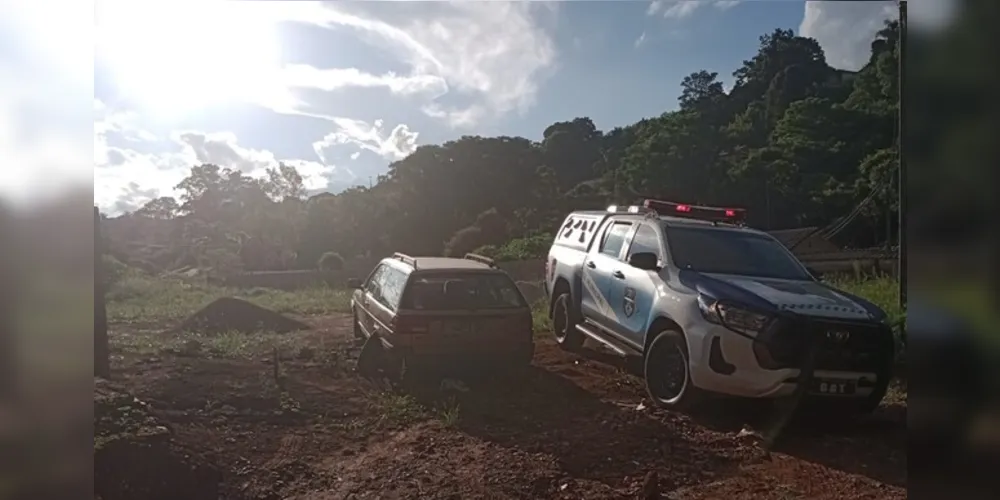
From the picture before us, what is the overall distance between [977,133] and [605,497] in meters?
3.11

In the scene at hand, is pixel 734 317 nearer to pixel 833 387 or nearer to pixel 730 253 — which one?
pixel 833 387

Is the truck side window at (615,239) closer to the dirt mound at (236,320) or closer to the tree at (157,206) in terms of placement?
the tree at (157,206)

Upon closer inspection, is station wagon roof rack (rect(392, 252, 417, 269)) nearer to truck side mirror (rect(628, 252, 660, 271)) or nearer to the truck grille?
truck side mirror (rect(628, 252, 660, 271))

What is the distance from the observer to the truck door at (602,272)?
24.3 feet

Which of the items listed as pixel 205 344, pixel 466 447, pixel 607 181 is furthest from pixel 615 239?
pixel 205 344

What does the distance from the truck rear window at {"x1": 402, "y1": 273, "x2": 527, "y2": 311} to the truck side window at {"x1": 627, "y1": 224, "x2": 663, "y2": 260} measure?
44.5 inches

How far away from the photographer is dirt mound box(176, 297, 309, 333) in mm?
12633

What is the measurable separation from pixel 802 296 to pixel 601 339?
A: 7.49 ft

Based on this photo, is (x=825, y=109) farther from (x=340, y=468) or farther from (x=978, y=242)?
(x=340, y=468)

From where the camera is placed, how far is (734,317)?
5.46m

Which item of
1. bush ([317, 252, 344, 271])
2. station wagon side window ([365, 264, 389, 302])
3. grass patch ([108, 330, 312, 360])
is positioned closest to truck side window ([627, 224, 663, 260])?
station wagon side window ([365, 264, 389, 302])

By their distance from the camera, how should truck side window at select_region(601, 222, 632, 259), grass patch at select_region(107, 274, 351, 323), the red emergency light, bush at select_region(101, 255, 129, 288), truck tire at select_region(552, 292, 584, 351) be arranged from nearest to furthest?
the red emergency light, truck side window at select_region(601, 222, 632, 259), truck tire at select_region(552, 292, 584, 351), bush at select_region(101, 255, 129, 288), grass patch at select_region(107, 274, 351, 323)

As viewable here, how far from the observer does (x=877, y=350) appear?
5199mm

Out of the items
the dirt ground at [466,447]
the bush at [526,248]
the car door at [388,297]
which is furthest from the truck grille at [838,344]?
the bush at [526,248]
